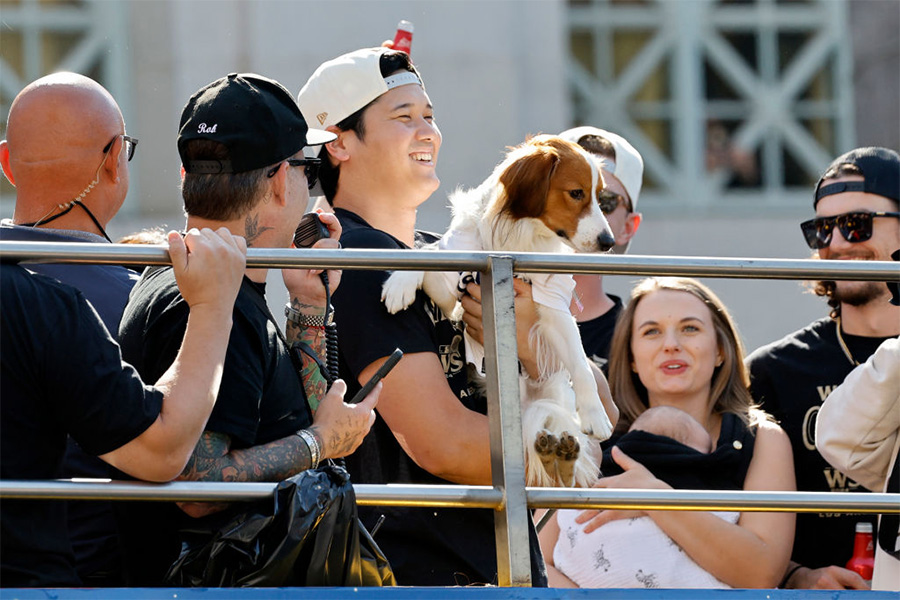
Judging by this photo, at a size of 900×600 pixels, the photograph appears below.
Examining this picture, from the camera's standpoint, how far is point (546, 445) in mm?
3990

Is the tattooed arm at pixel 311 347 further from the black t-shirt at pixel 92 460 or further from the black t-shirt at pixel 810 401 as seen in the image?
the black t-shirt at pixel 810 401

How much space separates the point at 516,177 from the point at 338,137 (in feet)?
1.82

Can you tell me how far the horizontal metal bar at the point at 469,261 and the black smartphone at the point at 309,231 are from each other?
0.62 m

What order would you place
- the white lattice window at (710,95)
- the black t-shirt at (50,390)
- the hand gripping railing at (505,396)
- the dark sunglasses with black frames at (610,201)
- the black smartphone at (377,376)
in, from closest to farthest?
1. the black t-shirt at (50,390)
2. the hand gripping railing at (505,396)
3. the black smartphone at (377,376)
4. the dark sunglasses with black frames at (610,201)
5. the white lattice window at (710,95)

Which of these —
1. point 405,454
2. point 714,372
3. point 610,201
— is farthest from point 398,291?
point 610,201

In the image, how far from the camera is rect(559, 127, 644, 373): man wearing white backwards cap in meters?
5.20

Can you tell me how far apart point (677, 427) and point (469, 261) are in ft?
5.32

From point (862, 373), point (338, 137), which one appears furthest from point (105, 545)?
point (862, 373)

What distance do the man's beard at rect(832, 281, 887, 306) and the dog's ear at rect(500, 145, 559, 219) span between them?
119 cm

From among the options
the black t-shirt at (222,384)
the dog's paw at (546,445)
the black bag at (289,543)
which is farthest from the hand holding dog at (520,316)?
the black bag at (289,543)

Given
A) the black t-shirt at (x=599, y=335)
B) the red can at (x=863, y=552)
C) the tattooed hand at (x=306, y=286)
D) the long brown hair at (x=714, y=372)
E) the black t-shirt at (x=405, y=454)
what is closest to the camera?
the tattooed hand at (x=306, y=286)

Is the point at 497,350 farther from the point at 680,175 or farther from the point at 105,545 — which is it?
the point at 680,175

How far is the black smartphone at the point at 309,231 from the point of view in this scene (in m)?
3.68

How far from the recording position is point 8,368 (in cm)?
278
